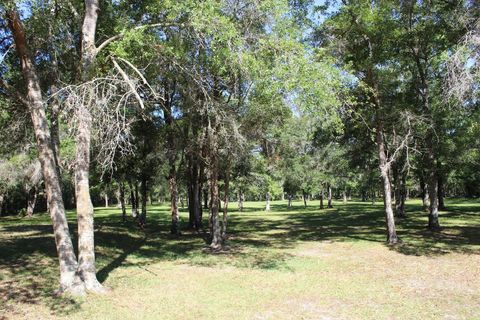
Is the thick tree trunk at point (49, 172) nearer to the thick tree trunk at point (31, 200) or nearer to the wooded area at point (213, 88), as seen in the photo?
the wooded area at point (213, 88)

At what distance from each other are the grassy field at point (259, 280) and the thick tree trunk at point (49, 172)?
0.68 metres

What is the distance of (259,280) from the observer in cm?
1081

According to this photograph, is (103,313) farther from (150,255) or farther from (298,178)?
(298,178)

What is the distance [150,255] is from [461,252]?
10.9 m

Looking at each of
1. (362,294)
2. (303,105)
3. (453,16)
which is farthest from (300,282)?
(453,16)

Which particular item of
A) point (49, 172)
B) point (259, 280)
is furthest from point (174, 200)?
point (49, 172)

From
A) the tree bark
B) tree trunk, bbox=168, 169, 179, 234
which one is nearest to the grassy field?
the tree bark

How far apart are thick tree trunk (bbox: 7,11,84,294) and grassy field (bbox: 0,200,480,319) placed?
68 cm

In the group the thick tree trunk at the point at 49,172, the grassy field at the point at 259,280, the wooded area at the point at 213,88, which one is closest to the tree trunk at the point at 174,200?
the wooded area at the point at 213,88

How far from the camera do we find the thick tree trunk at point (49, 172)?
8.92m

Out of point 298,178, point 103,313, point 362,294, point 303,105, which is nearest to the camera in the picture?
point 103,313

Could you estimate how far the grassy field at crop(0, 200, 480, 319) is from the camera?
313 inches

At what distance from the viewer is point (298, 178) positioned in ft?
163

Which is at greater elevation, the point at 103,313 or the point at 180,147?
the point at 180,147
